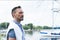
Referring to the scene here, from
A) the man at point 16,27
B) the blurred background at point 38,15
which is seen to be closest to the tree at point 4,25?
the blurred background at point 38,15

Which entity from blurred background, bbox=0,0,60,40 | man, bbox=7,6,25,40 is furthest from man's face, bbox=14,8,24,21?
blurred background, bbox=0,0,60,40

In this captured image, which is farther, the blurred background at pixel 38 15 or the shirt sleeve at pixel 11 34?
the blurred background at pixel 38 15

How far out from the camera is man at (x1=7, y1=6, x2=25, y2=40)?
179 centimetres

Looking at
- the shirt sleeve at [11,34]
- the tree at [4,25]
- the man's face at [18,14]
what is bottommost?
the shirt sleeve at [11,34]

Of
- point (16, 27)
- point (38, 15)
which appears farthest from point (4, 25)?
point (38, 15)

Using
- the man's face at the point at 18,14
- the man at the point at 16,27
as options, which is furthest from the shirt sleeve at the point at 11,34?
the man's face at the point at 18,14

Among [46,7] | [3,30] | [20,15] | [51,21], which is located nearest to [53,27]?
[51,21]

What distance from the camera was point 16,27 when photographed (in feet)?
5.99

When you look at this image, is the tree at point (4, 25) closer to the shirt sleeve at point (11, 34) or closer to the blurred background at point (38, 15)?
the blurred background at point (38, 15)

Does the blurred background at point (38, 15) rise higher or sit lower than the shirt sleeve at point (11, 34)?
higher

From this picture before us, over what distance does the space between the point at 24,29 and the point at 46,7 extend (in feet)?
1.47

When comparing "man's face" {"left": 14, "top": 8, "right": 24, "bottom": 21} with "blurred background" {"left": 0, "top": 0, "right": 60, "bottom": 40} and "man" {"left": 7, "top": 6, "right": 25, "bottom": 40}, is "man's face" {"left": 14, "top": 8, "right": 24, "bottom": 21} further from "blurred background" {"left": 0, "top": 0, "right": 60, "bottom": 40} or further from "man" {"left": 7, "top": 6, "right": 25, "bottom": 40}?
"blurred background" {"left": 0, "top": 0, "right": 60, "bottom": 40}

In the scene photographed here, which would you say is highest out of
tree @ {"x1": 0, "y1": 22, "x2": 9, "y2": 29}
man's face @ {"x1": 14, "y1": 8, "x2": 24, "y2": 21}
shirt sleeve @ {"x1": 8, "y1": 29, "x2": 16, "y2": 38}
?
man's face @ {"x1": 14, "y1": 8, "x2": 24, "y2": 21}

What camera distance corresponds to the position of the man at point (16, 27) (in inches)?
70.3
